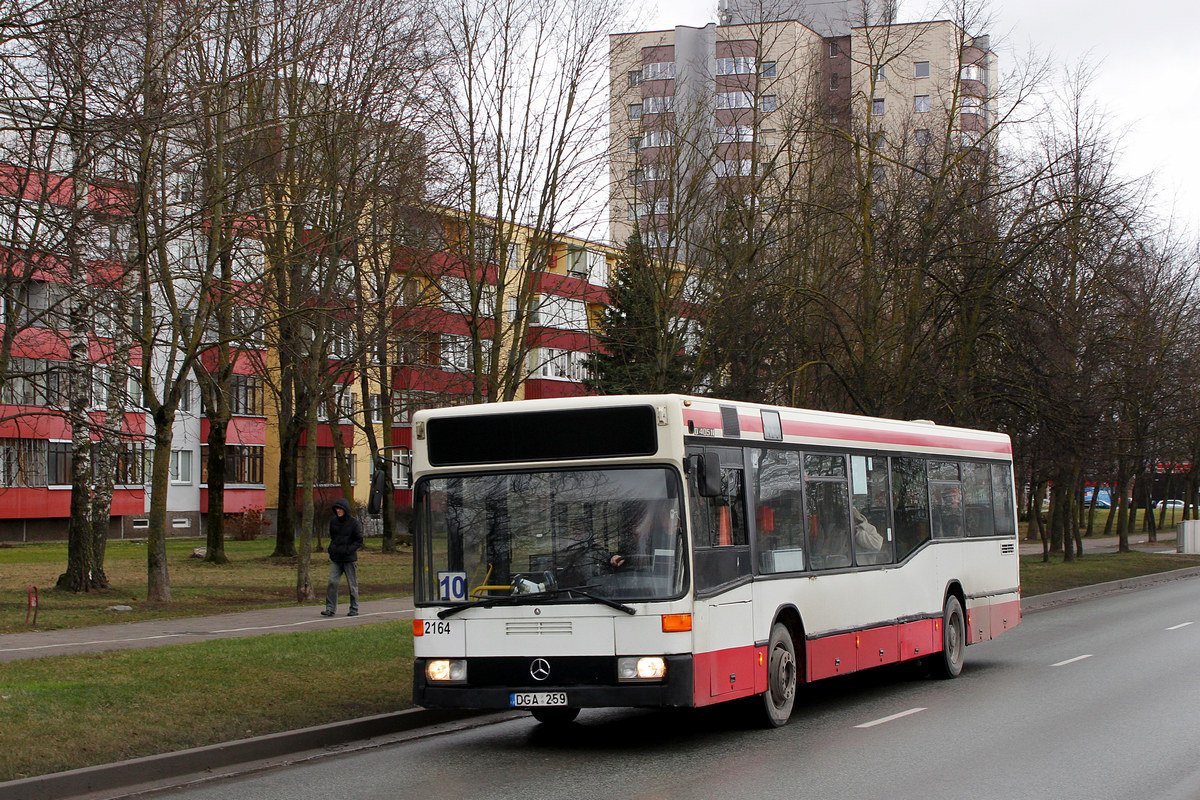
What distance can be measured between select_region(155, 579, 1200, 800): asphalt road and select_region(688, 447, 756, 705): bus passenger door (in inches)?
22.4

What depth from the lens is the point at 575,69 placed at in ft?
95.3

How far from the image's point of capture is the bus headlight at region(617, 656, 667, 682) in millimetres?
10180

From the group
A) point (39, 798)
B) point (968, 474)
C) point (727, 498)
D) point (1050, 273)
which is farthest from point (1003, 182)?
point (39, 798)

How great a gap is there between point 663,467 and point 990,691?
5864 millimetres

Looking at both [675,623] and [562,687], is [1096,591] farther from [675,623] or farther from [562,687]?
[562,687]

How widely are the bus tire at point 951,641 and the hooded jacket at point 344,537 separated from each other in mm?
9854

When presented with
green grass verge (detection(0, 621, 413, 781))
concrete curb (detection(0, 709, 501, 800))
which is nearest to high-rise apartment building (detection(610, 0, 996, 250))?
green grass verge (detection(0, 621, 413, 781))

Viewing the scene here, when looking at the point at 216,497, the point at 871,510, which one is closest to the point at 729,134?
the point at 216,497

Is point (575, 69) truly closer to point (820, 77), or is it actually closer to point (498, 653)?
point (820, 77)

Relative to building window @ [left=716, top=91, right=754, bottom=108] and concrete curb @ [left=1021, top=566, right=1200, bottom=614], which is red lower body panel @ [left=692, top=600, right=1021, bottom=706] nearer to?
concrete curb @ [left=1021, top=566, right=1200, bottom=614]

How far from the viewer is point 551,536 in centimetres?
1059

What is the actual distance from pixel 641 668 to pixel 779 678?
212 cm

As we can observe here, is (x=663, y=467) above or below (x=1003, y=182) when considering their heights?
below

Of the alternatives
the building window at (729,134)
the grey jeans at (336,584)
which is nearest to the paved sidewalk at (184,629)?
the grey jeans at (336,584)
